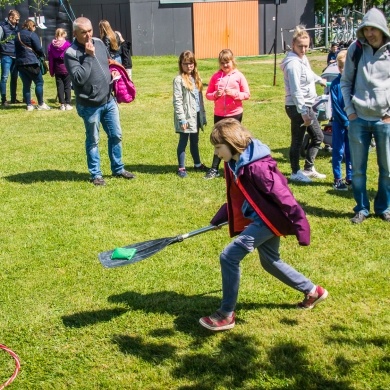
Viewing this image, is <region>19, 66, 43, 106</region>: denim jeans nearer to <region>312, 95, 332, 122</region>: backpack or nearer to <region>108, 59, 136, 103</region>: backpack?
<region>108, 59, 136, 103</region>: backpack

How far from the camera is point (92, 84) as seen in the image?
→ 766 centimetres

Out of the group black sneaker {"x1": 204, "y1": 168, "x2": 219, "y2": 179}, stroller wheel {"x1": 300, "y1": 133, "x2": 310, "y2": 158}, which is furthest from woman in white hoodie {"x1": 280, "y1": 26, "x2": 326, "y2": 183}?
black sneaker {"x1": 204, "y1": 168, "x2": 219, "y2": 179}

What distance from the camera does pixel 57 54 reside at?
1332cm

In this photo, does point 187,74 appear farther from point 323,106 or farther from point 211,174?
point 323,106

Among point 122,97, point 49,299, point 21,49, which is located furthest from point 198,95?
point 21,49

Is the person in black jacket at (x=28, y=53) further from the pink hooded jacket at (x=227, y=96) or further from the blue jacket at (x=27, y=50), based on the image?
the pink hooded jacket at (x=227, y=96)

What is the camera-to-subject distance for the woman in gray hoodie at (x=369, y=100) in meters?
5.84

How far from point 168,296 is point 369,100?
282 centimetres

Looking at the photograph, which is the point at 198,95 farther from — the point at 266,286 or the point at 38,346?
the point at 38,346

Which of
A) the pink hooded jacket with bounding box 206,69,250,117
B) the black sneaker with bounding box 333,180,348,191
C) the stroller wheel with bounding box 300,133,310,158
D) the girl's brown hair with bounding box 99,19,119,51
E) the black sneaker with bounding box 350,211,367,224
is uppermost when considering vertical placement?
the girl's brown hair with bounding box 99,19,119,51

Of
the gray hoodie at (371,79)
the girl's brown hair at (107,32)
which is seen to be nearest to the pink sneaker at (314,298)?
the gray hoodie at (371,79)

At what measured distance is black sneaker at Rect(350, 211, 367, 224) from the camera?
6398mm

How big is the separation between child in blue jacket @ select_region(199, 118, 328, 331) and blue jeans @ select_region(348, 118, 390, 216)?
7.69 ft

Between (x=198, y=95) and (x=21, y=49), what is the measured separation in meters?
6.61
